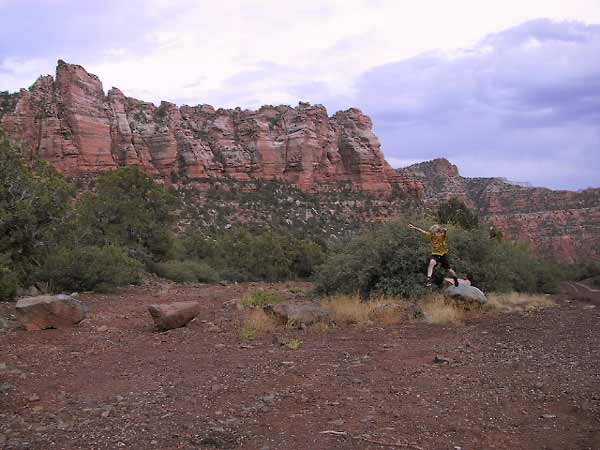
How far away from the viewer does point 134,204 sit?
80.5 feet

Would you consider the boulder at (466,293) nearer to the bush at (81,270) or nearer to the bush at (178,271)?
the bush at (81,270)

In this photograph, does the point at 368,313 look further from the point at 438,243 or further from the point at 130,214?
Answer: the point at 130,214

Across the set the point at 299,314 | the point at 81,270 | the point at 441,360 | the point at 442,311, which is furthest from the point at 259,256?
the point at 441,360

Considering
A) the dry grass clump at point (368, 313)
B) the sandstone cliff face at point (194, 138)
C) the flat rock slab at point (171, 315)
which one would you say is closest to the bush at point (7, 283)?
the flat rock slab at point (171, 315)

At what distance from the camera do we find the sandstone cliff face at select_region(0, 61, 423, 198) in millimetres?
53625

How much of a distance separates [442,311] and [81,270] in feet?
34.3

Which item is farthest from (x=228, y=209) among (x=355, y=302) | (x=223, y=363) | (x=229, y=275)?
(x=223, y=363)

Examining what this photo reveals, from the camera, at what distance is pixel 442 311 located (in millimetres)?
11266

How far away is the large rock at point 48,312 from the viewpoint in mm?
9711

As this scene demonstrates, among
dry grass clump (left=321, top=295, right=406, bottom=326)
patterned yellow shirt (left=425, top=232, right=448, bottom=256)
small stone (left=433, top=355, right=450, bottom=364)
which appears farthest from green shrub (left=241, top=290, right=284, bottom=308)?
small stone (left=433, top=355, right=450, bottom=364)

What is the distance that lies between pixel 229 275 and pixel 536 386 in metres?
24.6

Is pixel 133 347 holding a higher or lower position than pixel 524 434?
lower

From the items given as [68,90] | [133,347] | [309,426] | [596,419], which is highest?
[68,90]

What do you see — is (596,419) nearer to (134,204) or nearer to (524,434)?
(524,434)
